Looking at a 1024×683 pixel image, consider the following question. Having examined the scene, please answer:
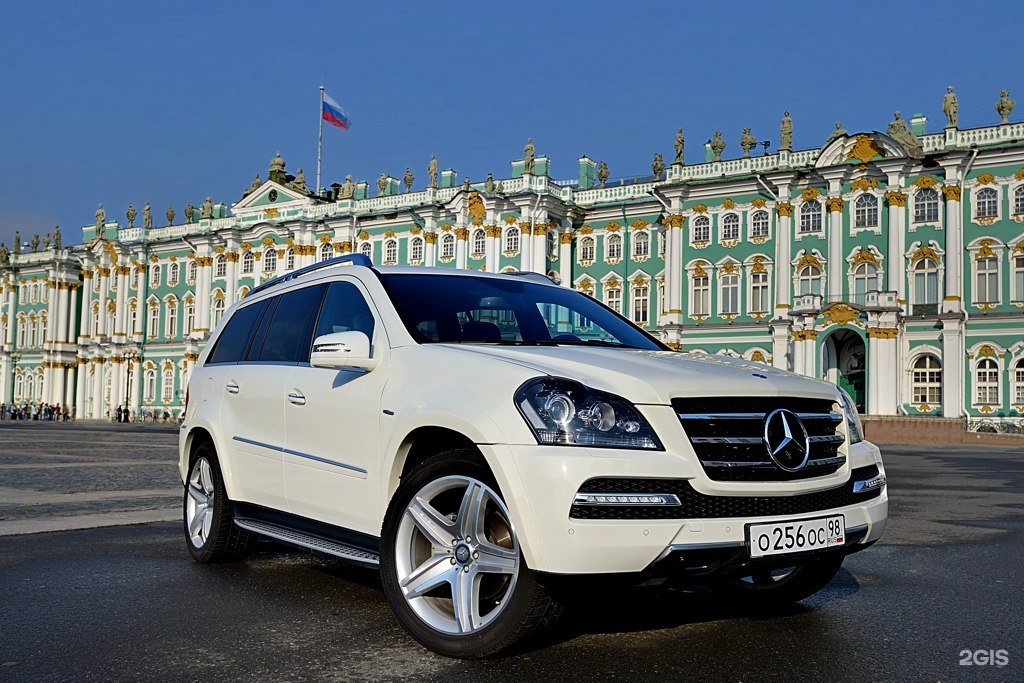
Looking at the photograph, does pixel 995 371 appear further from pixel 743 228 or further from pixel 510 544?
pixel 510 544

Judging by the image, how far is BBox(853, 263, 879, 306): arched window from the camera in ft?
148

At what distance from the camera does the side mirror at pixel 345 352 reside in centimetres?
493

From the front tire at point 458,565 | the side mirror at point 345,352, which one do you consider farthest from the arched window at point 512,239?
the front tire at point 458,565

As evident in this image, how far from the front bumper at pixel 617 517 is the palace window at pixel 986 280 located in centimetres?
4374

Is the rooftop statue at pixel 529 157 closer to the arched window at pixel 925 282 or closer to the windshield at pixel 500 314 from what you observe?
the arched window at pixel 925 282

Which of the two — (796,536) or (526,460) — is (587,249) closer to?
(796,536)

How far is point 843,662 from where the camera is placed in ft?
13.5

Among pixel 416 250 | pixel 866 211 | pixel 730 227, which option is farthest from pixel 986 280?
pixel 416 250

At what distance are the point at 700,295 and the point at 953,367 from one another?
12.7m

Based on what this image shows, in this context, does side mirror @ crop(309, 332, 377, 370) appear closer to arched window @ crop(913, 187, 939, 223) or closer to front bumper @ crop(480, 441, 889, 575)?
front bumper @ crop(480, 441, 889, 575)

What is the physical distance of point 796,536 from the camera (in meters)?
4.19

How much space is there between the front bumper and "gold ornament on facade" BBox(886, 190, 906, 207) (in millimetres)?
44048

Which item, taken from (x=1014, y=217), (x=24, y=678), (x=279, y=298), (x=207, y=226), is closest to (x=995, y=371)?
(x=1014, y=217)

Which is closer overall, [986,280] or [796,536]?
[796,536]
